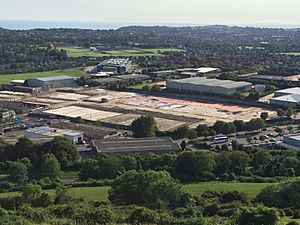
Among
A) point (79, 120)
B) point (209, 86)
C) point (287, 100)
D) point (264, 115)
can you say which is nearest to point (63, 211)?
point (79, 120)

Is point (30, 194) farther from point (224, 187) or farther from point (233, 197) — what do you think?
point (224, 187)

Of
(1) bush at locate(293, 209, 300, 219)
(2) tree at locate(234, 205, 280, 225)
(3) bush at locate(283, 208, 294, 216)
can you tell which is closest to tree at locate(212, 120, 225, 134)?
(3) bush at locate(283, 208, 294, 216)

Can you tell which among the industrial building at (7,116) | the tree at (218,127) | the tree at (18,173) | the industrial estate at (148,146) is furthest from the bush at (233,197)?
the industrial building at (7,116)

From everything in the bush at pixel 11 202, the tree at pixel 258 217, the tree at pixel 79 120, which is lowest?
the tree at pixel 79 120

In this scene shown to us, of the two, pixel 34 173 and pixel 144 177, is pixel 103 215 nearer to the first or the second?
pixel 144 177

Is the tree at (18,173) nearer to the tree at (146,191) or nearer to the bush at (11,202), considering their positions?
the bush at (11,202)

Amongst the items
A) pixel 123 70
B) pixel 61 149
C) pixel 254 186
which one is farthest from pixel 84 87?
pixel 254 186
